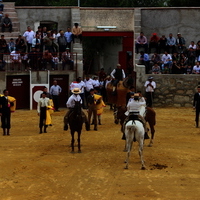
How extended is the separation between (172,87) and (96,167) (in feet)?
63.1

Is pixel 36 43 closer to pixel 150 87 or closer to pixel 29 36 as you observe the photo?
pixel 29 36

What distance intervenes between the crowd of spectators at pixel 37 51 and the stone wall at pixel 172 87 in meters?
4.20

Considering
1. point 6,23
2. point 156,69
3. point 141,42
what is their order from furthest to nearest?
point 6,23
point 141,42
point 156,69

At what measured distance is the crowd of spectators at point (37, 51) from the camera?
114 feet

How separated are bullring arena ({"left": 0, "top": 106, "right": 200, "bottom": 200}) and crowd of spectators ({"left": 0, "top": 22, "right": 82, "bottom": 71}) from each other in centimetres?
902

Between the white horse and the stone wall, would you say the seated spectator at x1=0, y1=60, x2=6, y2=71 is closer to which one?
the stone wall

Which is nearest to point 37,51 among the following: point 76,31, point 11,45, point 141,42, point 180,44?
point 11,45

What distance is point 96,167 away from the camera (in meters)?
17.2

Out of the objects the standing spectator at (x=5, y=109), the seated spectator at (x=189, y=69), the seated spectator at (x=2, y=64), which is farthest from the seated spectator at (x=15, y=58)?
the standing spectator at (x=5, y=109)

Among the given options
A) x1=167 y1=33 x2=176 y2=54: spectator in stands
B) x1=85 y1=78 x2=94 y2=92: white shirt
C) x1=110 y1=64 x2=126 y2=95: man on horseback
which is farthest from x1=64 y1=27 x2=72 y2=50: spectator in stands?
x1=110 y1=64 x2=126 y2=95: man on horseback

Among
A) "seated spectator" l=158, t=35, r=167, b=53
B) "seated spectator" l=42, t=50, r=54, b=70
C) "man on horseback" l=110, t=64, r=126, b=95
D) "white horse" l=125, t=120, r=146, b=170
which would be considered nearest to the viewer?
"white horse" l=125, t=120, r=146, b=170

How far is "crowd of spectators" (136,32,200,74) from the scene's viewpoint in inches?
1409

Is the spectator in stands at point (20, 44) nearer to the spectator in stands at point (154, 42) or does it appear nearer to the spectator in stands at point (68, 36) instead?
the spectator in stands at point (68, 36)

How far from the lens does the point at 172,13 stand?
40750 millimetres
